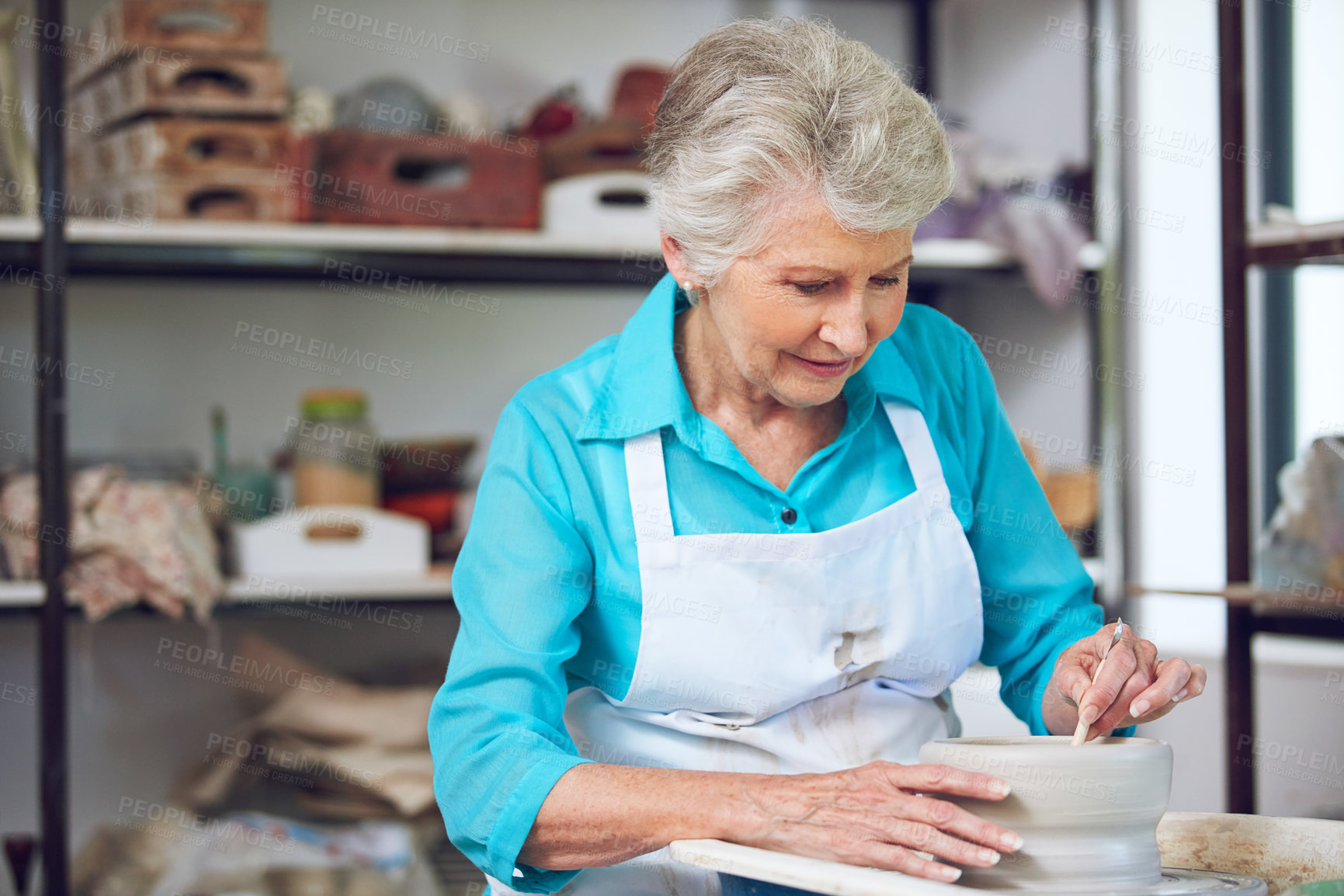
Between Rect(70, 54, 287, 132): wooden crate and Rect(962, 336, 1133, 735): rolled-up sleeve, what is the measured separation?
59.0 inches

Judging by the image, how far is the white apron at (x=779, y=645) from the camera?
1.16 meters

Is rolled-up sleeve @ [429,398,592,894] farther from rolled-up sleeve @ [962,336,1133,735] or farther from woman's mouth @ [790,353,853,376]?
rolled-up sleeve @ [962,336,1133,735]

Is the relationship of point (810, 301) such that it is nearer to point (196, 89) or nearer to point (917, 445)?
point (917, 445)

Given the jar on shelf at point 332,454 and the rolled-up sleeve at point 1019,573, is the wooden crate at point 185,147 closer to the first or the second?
the jar on shelf at point 332,454

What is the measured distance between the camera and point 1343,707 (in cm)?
223

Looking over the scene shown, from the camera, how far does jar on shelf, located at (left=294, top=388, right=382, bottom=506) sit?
93.7 inches

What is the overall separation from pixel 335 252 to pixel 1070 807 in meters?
1.74

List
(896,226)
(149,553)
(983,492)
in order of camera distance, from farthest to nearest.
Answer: (149,553)
(983,492)
(896,226)

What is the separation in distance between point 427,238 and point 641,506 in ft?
4.14

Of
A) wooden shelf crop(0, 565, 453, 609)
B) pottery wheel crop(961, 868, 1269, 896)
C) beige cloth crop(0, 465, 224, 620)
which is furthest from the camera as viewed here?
wooden shelf crop(0, 565, 453, 609)

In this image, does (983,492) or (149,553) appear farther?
(149,553)

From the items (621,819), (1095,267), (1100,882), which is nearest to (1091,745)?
(1100,882)

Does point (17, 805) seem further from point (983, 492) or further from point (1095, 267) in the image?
point (1095, 267)

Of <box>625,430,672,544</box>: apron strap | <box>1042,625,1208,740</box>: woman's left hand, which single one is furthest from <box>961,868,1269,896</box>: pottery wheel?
<box>625,430,672,544</box>: apron strap
